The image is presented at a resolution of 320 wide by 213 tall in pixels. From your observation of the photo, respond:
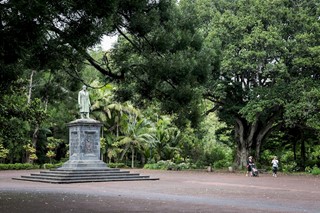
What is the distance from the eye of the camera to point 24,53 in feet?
19.7

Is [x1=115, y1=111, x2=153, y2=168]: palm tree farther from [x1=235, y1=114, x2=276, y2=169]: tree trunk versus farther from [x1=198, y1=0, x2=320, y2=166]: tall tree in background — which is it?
[x1=198, y1=0, x2=320, y2=166]: tall tree in background

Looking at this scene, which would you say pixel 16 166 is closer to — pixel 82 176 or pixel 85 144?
pixel 85 144

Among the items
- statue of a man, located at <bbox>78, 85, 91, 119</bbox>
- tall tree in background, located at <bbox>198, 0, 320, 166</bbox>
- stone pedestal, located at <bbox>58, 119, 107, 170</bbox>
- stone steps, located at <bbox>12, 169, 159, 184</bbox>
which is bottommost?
stone steps, located at <bbox>12, 169, 159, 184</bbox>

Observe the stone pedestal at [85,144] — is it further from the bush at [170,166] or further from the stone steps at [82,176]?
the bush at [170,166]

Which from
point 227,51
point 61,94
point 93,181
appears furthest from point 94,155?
point 61,94

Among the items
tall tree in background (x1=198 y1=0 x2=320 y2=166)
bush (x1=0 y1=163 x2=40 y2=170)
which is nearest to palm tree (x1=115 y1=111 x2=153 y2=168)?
bush (x1=0 y1=163 x2=40 y2=170)

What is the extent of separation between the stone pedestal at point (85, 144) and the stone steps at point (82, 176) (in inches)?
38.6

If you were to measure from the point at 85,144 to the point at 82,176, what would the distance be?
279cm

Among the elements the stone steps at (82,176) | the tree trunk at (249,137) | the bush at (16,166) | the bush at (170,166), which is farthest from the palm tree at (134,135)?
the stone steps at (82,176)

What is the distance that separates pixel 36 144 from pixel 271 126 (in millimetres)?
20028

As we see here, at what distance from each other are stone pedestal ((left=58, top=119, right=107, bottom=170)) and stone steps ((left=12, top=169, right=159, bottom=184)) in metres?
0.98

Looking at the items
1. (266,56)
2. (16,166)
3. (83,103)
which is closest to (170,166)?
(16,166)

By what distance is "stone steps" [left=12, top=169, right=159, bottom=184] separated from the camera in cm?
1920

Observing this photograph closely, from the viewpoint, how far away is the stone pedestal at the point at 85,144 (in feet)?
71.8
